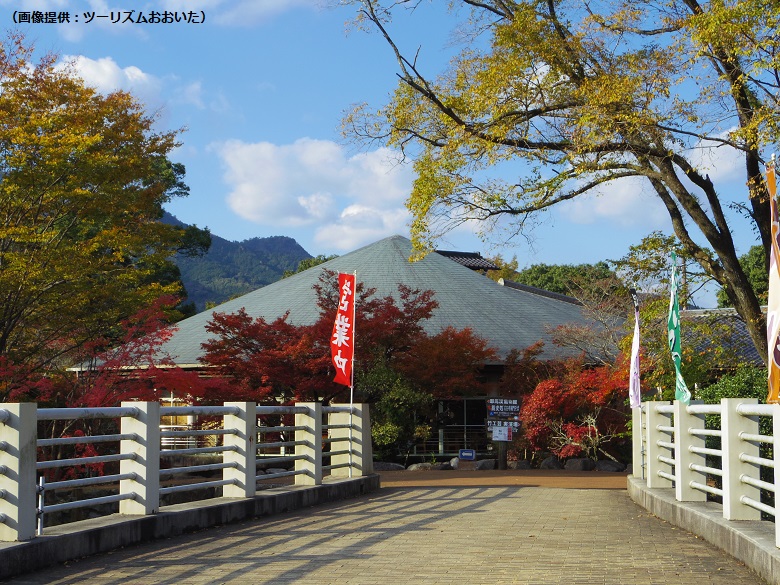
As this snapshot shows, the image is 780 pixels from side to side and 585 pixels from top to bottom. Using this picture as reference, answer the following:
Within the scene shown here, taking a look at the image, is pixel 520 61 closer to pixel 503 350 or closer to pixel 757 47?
pixel 757 47

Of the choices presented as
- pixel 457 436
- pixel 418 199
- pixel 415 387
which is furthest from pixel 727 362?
pixel 457 436

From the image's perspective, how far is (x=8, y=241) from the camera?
21.2 m

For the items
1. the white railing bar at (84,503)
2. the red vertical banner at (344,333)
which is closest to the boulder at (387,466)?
the red vertical banner at (344,333)

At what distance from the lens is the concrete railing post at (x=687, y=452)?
35.7 ft

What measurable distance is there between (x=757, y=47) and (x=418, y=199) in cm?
722

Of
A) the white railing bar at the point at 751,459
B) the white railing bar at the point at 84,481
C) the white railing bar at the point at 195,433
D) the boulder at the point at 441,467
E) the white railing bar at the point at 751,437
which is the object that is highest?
the white railing bar at the point at 751,437

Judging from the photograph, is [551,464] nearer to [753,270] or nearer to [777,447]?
[777,447]

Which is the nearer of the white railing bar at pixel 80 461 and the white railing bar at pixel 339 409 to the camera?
the white railing bar at pixel 80 461

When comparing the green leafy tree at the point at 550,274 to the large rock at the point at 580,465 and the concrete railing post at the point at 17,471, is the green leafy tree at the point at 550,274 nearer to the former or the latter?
Answer: the large rock at the point at 580,465

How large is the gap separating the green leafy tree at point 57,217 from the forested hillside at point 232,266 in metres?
119

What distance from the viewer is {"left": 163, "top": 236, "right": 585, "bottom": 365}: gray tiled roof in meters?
31.3

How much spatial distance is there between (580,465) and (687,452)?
51.0 ft

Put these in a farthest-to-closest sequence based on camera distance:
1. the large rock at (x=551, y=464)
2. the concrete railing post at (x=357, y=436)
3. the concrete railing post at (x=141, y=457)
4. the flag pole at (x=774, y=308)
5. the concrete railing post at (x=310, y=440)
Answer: the large rock at (x=551, y=464) → the concrete railing post at (x=357, y=436) → the concrete railing post at (x=310, y=440) → the concrete railing post at (x=141, y=457) → the flag pole at (x=774, y=308)

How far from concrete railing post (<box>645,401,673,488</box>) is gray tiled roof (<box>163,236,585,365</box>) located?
16.2 metres
